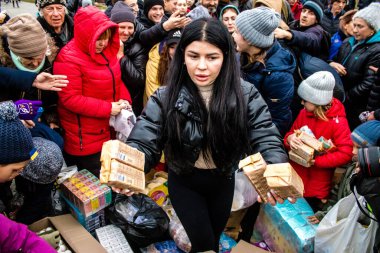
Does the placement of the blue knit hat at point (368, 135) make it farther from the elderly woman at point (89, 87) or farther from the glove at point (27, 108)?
the glove at point (27, 108)

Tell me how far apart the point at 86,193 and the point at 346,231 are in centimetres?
203

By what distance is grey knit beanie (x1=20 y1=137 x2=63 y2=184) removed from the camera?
2.28 metres

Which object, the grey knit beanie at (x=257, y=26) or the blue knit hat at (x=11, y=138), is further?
the grey knit beanie at (x=257, y=26)

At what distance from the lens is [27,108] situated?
2311 mm

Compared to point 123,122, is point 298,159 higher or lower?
lower

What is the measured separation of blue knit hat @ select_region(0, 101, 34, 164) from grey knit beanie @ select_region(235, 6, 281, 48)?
1.77 m

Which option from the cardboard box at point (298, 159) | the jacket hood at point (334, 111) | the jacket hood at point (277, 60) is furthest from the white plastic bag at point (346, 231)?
the jacket hood at point (277, 60)

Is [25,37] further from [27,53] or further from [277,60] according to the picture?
[277,60]

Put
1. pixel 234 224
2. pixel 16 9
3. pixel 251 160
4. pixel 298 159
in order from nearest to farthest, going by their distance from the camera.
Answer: pixel 251 160 < pixel 298 159 < pixel 234 224 < pixel 16 9

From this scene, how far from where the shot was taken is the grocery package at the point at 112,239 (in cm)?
265

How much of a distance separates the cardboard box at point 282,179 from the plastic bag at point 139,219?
1406 mm

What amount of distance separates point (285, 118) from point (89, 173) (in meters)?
1.89

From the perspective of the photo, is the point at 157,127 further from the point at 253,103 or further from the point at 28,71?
the point at 28,71

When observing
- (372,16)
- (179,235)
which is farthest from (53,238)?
(372,16)
